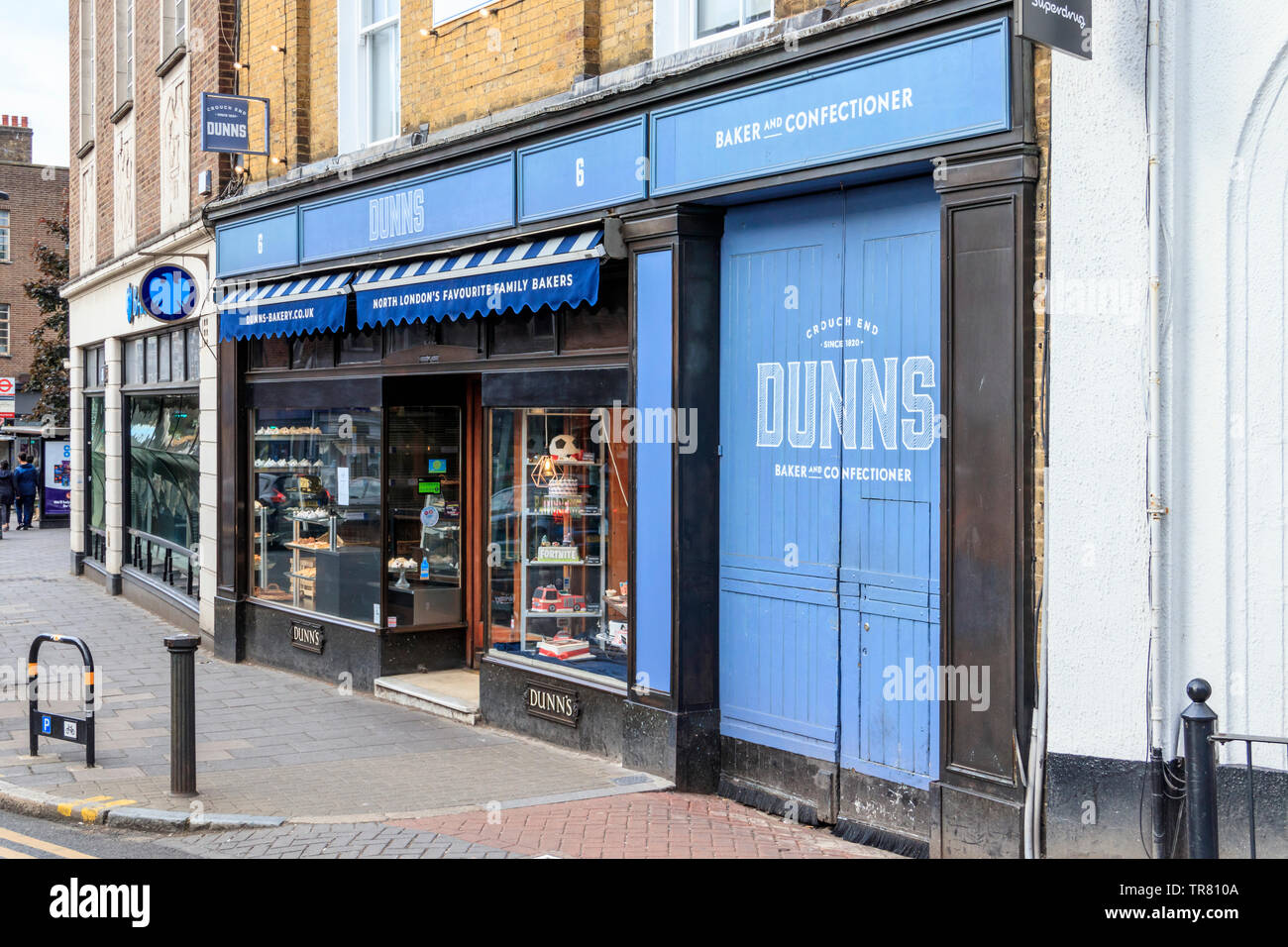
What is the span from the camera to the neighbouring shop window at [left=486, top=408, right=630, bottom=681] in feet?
29.1

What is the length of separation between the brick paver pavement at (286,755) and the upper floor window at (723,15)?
4.82m

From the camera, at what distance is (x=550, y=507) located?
31.2 feet

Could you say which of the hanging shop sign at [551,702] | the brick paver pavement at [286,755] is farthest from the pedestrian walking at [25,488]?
the hanging shop sign at [551,702]

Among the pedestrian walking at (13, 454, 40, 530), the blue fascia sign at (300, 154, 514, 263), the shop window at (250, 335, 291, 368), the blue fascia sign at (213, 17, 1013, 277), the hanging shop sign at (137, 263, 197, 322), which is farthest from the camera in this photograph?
the pedestrian walking at (13, 454, 40, 530)

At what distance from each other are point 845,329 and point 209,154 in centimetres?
889

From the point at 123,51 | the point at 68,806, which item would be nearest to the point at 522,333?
the point at 68,806

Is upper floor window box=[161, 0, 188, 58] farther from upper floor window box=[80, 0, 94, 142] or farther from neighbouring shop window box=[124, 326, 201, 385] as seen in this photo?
upper floor window box=[80, 0, 94, 142]

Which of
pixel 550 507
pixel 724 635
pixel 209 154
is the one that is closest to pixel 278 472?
pixel 209 154

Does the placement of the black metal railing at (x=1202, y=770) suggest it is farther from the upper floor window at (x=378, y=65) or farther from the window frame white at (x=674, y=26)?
the upper floor window at (x=378, y=65)

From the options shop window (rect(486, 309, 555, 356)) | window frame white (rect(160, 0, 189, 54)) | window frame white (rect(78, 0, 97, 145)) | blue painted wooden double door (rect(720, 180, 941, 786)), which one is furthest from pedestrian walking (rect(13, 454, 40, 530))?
blue painted wooden double door (rect(720, 180, 941, 786))

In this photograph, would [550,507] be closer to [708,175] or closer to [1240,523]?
[708,175]

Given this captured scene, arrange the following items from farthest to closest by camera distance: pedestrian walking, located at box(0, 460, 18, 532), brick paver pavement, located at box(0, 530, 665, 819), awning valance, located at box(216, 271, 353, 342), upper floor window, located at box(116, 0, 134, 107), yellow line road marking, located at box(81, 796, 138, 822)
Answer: pedestrian walking, located at box(0, 460, 18, 532)
upper floor window, located at box(116, 0, 134, 107)
awning valance, located at box(216, 271, 353, 342)
brick paver pavement, located at box(0, 530, 665, 819)
yellow line road marking, located at box(81, 796, 138, 822)

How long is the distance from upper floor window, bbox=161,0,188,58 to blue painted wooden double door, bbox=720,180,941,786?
9815mm

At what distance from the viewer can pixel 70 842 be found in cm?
687
